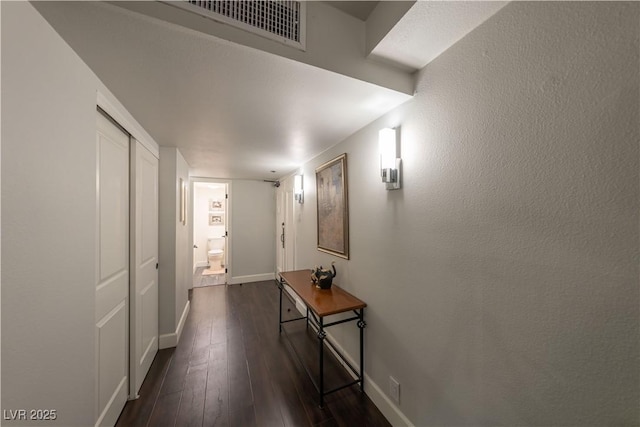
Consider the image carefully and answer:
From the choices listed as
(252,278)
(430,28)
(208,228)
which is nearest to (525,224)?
(430,28)

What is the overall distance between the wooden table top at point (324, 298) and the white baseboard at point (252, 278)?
2.51 m

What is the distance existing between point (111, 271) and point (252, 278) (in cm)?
347

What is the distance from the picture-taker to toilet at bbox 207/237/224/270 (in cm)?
579

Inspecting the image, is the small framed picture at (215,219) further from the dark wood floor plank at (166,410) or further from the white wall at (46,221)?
the white wall at (46,221)

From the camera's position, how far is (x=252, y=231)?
15.8 ft

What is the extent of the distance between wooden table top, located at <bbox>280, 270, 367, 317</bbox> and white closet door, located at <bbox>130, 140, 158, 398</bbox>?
1323 millimetres

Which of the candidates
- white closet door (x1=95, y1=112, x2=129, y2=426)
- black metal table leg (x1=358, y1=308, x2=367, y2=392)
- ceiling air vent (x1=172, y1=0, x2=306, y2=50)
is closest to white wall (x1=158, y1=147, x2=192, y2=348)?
white closet door (x1=95, y1=112, x2=129, y2=426)

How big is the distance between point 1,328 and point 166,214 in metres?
1.91

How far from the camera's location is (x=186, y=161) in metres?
3.10

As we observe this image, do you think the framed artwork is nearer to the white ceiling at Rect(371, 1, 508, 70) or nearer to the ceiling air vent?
the white ceiling at Rect(371, 1, 508, 70)

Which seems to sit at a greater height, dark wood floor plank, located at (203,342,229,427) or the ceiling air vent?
the ceiling air vent

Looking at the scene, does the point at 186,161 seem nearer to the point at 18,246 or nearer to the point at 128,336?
the point at 128,336

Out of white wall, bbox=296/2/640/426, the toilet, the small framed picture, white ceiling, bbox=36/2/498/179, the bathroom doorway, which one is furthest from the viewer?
the small framed picture

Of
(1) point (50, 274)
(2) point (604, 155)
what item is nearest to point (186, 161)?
(1) point (50, 274)
